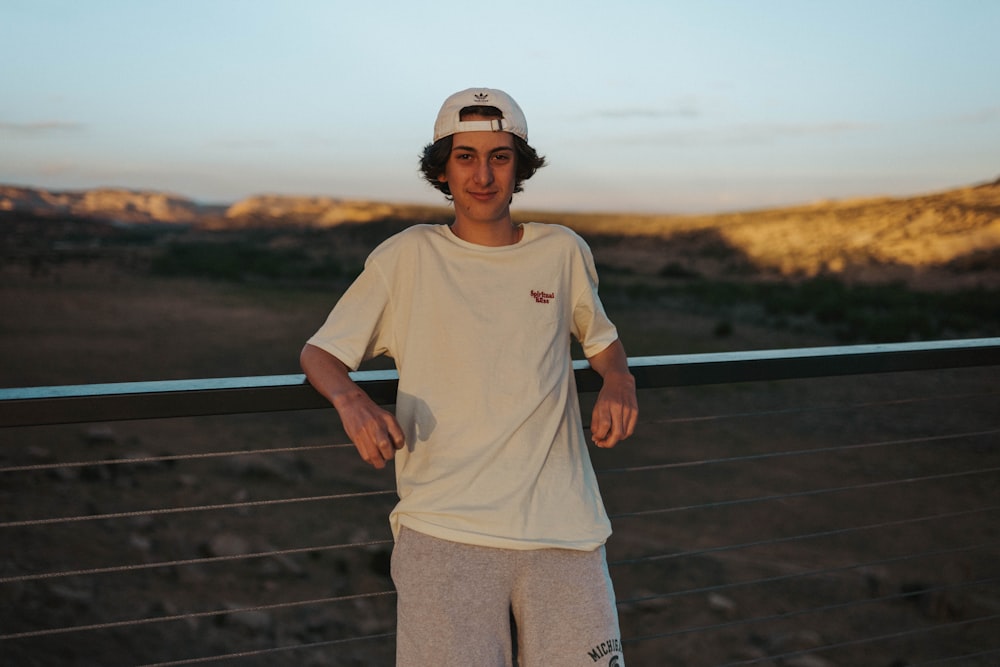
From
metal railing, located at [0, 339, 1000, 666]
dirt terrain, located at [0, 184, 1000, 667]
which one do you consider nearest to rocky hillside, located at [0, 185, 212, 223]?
dirt terrain, located at [0, 184, 1000, 667]

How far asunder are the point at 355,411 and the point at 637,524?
7258 mm

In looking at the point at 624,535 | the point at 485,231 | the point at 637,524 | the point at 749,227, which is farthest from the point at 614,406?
the point at 749,227

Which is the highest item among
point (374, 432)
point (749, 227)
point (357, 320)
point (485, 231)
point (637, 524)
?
point (749, 227)

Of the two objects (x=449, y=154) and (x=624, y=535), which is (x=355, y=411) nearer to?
(x=449, y=154)

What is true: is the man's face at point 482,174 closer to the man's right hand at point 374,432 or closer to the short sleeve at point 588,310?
the short sleeve at point 588,310

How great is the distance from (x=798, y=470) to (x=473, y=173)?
31.4ft

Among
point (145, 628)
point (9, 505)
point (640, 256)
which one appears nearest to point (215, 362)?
point (9, 505)

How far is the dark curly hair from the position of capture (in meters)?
1.60

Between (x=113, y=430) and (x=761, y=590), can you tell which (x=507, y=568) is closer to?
(x=761, y=590)

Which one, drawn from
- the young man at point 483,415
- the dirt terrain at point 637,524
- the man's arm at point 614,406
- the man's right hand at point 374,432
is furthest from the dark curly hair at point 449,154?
the dirt terrain at point 637,524

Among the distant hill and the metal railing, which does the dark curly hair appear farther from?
the distant hill

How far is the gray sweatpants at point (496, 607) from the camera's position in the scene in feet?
4.73

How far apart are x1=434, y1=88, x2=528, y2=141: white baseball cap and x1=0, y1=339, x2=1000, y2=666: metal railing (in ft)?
1.59

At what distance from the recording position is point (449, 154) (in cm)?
163
